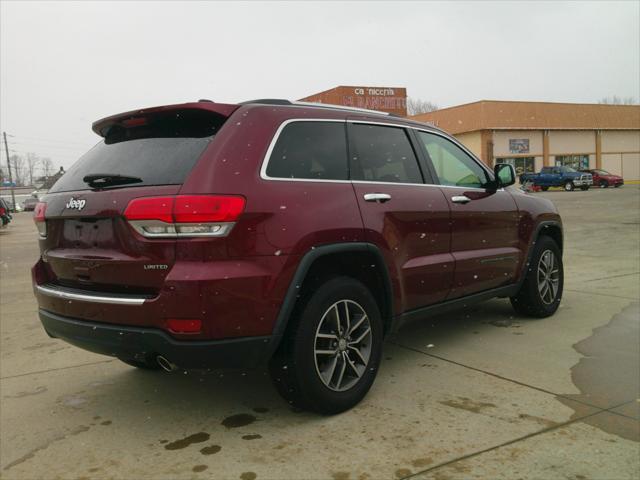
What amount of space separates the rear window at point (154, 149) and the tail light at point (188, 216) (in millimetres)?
158

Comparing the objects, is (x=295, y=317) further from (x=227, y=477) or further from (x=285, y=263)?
(x=227, y=477)

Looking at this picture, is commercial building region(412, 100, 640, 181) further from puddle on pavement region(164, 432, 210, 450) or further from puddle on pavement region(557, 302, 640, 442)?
puddle on pavement region(164, 432, 210, 450)

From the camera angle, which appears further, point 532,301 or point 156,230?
point 532,301

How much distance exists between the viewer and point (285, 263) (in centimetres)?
291

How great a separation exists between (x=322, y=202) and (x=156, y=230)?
37.1 inches

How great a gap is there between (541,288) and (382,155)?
255 cm

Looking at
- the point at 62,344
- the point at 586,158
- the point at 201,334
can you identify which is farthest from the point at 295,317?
the point at 586,158

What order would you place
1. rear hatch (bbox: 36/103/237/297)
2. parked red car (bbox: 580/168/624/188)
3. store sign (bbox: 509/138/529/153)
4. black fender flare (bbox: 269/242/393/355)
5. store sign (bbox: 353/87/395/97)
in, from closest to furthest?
rear hatch (bbox: 36/103/237/297) < black fender flare (bbox: 269/242/393/355) < parked red car (bbox: 580/168/624/188) < store sign (bbox: 509/138/529/153) < store sign (bbox: 353/87/395/97)

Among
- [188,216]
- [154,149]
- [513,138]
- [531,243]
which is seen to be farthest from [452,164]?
[513,138]

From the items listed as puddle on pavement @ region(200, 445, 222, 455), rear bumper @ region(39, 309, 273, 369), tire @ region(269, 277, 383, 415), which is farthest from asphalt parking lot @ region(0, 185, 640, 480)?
rear bumper @ region(39, 309, 273, 369)

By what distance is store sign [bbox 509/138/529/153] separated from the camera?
4428 centimetres

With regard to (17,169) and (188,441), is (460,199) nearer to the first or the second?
(188,441)

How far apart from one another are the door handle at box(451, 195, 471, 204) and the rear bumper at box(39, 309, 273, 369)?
6.69ft

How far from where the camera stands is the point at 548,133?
149ft
